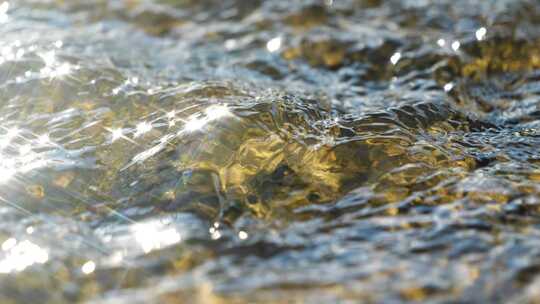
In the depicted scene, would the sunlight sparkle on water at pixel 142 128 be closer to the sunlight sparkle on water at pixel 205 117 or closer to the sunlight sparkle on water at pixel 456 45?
the sunlight sparkle on water at pixel 205 117

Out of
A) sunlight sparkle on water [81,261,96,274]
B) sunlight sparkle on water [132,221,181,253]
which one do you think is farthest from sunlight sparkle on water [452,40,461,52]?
sunlight sparkle on water [81,261,96,274]

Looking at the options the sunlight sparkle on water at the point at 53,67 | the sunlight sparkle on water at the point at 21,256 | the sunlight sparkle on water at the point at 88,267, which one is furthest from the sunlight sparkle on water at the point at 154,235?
the sunlight sparkle on water at the point at 53,67

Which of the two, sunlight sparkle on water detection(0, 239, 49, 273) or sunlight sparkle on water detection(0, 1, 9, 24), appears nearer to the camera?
sunlight sparkle on water detection(0, 239, 49, 273)

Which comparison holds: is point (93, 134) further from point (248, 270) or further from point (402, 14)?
point (402, 14)

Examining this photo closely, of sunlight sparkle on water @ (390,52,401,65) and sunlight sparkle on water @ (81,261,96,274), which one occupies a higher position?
sunlight sparkle on water @ (390,52,401,65)

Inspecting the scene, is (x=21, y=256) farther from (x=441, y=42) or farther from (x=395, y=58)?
(x=441, y=42)

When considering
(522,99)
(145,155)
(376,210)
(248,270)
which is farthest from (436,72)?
(248,270)

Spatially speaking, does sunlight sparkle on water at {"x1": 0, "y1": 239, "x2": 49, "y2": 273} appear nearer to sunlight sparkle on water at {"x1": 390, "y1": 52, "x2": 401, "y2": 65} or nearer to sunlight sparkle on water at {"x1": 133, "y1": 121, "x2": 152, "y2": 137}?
sunlight sparkle on water at {"x1": 133, "y1": 121, "x2": 152, "y2": 137}

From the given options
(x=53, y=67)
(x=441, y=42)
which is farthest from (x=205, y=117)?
(x=441, y=42)
